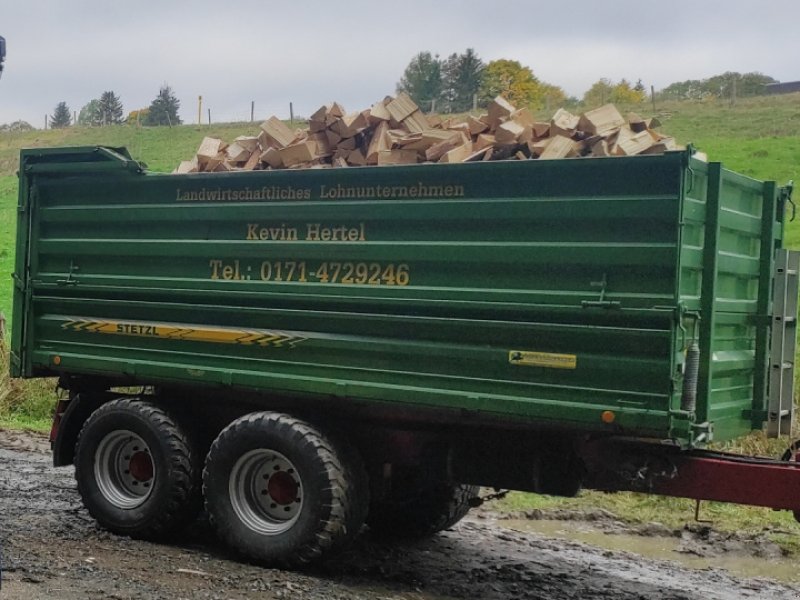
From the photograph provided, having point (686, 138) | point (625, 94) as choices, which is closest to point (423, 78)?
point (625, 94)

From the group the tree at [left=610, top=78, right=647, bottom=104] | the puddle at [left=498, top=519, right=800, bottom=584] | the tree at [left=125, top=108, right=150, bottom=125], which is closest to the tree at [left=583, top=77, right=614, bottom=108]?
the tree at [left=610, top=78, right=647, bottom=104]

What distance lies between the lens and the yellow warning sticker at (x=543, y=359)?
5.38 meters

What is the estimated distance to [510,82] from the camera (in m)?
54.9

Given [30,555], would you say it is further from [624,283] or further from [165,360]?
[624,283]

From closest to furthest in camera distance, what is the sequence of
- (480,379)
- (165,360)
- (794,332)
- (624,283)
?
1. (624,283)
2. (480,379)
3. (794,332)
4. (165,360)

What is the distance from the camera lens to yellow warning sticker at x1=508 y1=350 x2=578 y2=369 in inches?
212

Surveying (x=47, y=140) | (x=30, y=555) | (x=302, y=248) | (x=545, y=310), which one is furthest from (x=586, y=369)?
(x=47, y=140)

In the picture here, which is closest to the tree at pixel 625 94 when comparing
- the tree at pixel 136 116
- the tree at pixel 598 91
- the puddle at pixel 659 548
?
the tree at pixel 598 91

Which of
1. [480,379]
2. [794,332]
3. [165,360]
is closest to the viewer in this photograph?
[480,379]

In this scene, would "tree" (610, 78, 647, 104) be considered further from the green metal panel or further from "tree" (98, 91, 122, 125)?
the green metal panel

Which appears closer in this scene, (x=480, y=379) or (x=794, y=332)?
(x=480, y=379)

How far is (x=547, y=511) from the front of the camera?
823 centimetres

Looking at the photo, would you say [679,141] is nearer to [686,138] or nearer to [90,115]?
[686,138]

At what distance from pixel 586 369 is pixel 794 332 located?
58.5 inches
